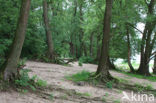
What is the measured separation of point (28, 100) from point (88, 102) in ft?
6.30

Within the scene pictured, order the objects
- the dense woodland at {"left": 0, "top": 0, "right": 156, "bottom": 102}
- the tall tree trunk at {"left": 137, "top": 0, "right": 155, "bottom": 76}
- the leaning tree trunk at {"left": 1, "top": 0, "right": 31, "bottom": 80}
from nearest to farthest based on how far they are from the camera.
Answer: the leaning tree trunk at {"left": 1, "top": 0, "right": 31, "bottom": 80}
the dense woodland at {"left": 0, "top": 0, "right": 156, "bottom": 102}
the tall tree trunk at {"left": 137, "top": 0, "right": 155, "bottom": 76}

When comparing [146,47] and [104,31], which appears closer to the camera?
[104,31]

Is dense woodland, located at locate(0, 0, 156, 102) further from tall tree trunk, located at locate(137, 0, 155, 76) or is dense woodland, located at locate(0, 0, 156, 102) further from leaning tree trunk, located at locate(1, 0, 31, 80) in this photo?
leaning tree trunk, located at locate(1, 0, 31, 80)

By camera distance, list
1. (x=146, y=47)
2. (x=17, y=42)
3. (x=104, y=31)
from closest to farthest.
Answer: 1. (x=17, y=42)
2. (x=104, y=31)
3. (x=146, y=47)

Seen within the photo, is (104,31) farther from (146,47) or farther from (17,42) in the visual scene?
(146,47)

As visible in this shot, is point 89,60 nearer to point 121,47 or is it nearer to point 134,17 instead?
point 121,47

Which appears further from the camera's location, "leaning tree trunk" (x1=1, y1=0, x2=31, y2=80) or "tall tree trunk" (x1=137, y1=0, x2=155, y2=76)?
"tall tree trunk" (x1=137, y1=0, x2=155, y2=76)

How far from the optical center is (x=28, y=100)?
4707 mm

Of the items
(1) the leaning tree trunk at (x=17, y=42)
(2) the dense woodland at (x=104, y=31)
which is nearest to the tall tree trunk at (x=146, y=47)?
(2) the dense woodland at (x=104, y=31)

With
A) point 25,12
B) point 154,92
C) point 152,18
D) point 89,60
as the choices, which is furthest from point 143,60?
point 25,12

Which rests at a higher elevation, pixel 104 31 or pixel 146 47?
pixel 104 31

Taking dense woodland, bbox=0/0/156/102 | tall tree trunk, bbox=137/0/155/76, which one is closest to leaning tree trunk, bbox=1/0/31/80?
dense woodland, bbox=0/0/156/102

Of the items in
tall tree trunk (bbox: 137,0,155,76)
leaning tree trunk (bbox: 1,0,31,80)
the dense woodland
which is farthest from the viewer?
tall tree trunk (bbox: 137,0,155,76)

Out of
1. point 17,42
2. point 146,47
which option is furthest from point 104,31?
point 146,47
